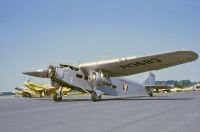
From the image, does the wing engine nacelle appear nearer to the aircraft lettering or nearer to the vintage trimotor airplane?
the vintage trimotor airplane

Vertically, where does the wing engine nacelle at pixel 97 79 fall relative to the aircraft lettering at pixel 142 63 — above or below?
below

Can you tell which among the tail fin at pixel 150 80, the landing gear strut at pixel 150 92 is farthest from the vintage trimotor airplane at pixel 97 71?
the tail fin at pixel 150 80

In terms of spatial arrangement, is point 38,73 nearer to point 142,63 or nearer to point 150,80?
point 142,63

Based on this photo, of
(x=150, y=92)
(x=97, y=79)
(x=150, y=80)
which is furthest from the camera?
(x=150, y=80)

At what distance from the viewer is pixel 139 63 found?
78.2 ft

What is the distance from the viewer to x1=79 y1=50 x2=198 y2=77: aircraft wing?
70.0 feet

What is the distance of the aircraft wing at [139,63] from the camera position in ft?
70.0

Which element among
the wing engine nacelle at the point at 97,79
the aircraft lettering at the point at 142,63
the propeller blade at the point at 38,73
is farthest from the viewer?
the propeller blade at the point at 38,73

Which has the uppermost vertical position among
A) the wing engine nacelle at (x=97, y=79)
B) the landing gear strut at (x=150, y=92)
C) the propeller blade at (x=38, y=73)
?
the propeller blade at (x=38, y=73)

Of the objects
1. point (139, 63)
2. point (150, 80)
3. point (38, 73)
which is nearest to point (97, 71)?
point (139, 63)

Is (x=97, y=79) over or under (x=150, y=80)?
under

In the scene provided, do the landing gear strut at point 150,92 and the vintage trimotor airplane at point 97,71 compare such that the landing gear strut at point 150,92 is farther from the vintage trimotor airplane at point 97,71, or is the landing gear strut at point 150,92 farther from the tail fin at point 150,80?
the vintage trimotor airplane at point 97,71

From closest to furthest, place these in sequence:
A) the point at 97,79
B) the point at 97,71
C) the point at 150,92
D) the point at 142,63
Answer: the point at 142,63 → the point at 97,79 → the point at 97,71 → the point at 150,92

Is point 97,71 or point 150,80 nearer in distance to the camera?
point 97,71
